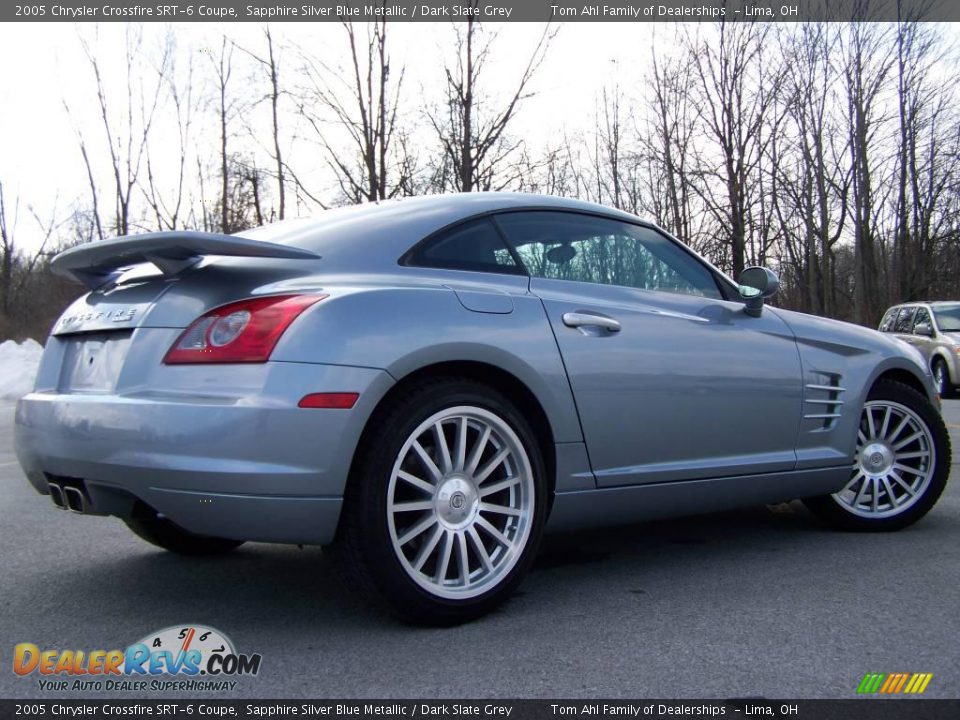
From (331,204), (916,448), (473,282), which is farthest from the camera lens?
(331,204)

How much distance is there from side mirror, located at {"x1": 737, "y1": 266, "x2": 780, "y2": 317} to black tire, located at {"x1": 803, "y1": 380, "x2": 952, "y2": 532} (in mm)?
854

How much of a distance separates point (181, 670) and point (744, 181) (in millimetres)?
24308

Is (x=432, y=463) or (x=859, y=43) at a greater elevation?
(x=859, y=43)

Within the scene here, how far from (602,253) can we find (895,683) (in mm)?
2024

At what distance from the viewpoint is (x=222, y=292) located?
3.00 m

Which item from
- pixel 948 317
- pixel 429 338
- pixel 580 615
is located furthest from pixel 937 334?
pixel 429 338

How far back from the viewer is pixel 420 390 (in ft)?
9.93

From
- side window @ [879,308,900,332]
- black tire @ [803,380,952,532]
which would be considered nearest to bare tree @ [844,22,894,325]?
side window @ [879,308,900,332]

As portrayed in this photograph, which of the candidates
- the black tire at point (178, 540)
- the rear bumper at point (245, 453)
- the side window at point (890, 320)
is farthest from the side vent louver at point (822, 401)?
the side window at point (890, 320)

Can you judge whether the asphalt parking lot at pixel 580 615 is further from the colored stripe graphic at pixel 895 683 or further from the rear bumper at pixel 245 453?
the rear bumper at pixel 245 453

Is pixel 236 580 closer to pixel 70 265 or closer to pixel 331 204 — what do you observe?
pixel 70 265

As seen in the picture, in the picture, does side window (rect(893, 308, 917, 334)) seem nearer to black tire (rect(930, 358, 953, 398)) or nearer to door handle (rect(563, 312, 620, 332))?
black tire (rect(930, 358, 953, 398))

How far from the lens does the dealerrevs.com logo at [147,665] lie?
100 inches
